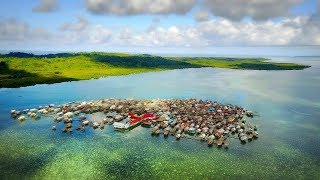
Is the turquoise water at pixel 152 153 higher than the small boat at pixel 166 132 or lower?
lower

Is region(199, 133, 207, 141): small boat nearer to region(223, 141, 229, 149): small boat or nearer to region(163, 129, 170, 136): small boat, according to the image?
region(223, 141, 229, 149): small boat

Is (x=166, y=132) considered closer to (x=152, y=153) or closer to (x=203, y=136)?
(x=203, y=136)

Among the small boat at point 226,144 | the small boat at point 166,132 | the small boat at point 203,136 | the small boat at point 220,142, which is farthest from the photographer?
the small boat at point 166,132

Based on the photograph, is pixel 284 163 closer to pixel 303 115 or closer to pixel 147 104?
pixel 303 115

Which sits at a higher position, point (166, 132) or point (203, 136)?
point (203, 136)

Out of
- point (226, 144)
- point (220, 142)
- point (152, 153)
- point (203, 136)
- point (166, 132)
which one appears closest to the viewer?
point (152, 153)

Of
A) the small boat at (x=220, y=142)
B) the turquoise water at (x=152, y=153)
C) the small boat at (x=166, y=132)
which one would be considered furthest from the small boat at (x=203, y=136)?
the small boat at (x=166, y=132)

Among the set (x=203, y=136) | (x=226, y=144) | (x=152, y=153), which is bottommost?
(x=152, y=153)

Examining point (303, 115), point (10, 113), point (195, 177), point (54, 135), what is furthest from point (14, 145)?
point (303, 115)

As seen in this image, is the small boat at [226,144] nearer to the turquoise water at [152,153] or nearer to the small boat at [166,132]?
the turquoise water at [152,153]

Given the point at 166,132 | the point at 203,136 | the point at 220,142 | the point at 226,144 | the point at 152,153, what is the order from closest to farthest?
the point at 152,153, the point at 226,144, the point at 220,142, the point at 203,136, the point at 166,132

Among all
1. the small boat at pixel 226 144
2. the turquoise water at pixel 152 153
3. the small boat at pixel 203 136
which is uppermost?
the small boat at pixel 203 136

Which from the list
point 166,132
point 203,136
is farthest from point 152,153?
point 203,136
